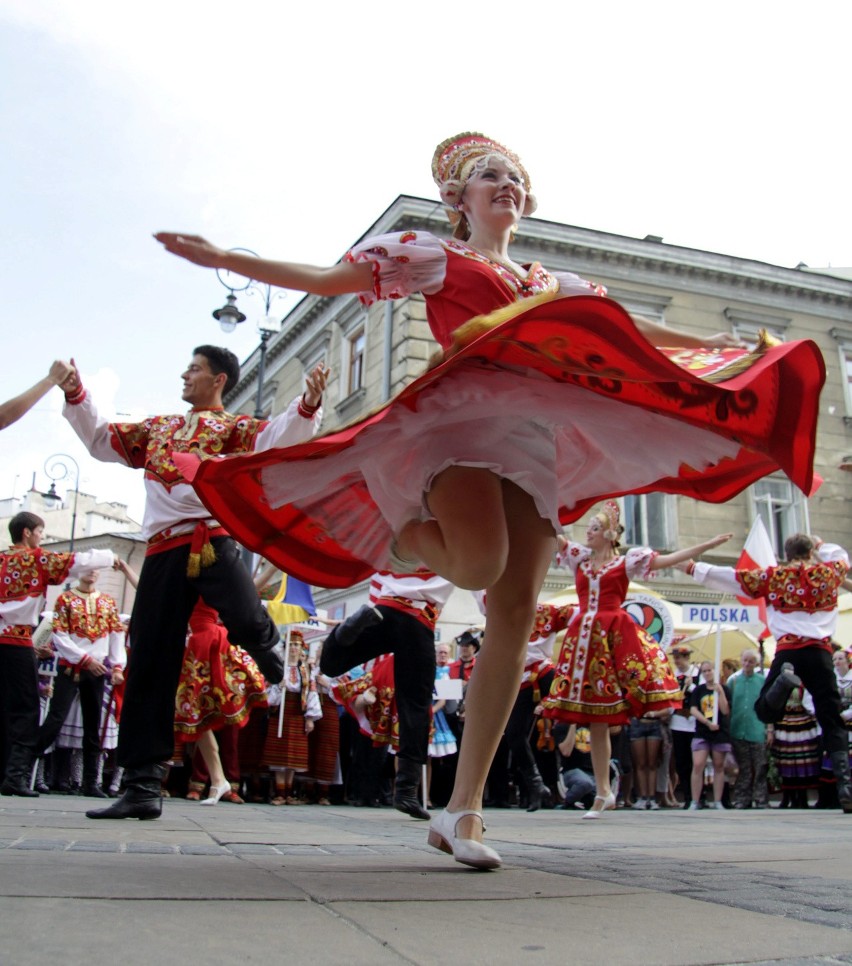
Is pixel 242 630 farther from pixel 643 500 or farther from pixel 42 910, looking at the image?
pixel 643 500

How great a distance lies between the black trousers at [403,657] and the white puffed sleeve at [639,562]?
155cm

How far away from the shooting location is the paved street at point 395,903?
1.38m

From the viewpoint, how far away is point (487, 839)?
3.52 m

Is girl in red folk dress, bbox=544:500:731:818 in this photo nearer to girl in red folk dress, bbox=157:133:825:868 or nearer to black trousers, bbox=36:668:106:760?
girl in red folk dress, bbox=157:133:825:868

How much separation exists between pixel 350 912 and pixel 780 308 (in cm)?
2662

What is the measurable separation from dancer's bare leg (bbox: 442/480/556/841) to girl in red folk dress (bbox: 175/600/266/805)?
3993mm

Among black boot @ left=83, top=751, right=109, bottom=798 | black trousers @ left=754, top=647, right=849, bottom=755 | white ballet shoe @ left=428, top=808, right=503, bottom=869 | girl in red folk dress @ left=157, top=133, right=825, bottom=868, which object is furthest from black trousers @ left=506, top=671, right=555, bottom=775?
white ballet shoe @ left=428, top=808, right=503, bottom=869

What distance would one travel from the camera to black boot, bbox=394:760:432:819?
204 inches

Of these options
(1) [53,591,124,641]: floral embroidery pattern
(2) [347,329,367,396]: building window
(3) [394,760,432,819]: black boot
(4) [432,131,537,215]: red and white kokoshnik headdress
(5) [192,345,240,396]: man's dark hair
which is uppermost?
(2) [347,329,367,396]: building window

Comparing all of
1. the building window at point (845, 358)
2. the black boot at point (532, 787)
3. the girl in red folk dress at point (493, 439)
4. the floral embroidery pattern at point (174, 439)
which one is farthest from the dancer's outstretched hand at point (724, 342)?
the building window at point (845, 358)

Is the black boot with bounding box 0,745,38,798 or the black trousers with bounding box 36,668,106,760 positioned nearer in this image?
the black boot with bounding box 0,745,38,798

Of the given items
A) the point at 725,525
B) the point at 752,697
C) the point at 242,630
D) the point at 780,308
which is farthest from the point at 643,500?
the point at 242,630

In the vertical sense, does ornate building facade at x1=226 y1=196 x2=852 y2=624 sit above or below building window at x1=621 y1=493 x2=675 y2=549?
above

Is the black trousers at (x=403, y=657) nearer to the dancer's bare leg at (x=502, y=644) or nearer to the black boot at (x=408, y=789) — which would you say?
the black boot at (x=408, y=789)
